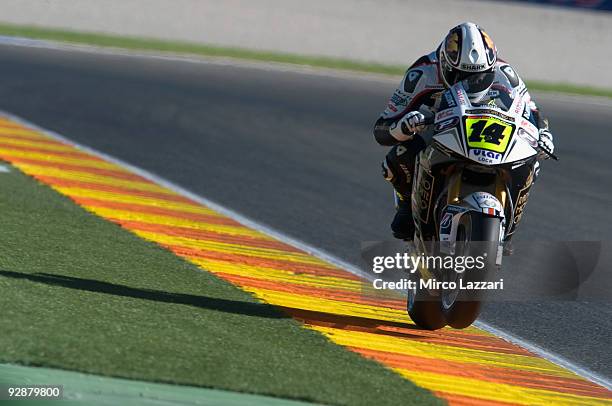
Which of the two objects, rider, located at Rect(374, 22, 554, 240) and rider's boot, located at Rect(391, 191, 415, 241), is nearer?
rider, located at Rect(374, 22, 554, 240)

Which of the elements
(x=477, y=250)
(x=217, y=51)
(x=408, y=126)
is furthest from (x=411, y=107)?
(x=217, y=51)

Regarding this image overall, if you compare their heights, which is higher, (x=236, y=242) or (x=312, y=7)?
(x=312, y=7)

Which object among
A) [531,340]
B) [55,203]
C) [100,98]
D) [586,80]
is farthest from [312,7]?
[531,340]

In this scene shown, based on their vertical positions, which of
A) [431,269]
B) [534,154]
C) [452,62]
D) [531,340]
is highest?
[452,62]

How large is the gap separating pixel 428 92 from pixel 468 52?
42 cm

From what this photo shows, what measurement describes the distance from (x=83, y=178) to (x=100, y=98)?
664 centimetres

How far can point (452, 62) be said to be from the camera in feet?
20.2

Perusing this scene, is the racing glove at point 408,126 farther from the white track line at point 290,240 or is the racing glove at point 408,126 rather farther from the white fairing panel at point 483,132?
the white track line at point 290,240

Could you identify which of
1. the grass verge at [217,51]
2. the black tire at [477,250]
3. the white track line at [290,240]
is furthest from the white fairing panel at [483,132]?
the grass verge at [217,51]

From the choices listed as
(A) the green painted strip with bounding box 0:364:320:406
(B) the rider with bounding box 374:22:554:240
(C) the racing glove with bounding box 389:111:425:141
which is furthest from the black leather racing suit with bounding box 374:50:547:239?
(A) the green painted strip with bounding box 0:364:320:406

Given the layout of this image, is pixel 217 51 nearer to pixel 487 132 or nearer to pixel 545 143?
pixel 545 143

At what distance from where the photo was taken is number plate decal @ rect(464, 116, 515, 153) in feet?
19.0

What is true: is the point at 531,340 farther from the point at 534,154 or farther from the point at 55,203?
the point at 55,203

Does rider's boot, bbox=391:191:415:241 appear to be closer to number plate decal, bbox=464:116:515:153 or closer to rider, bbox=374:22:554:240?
rider, bbox=374:22:554:240
